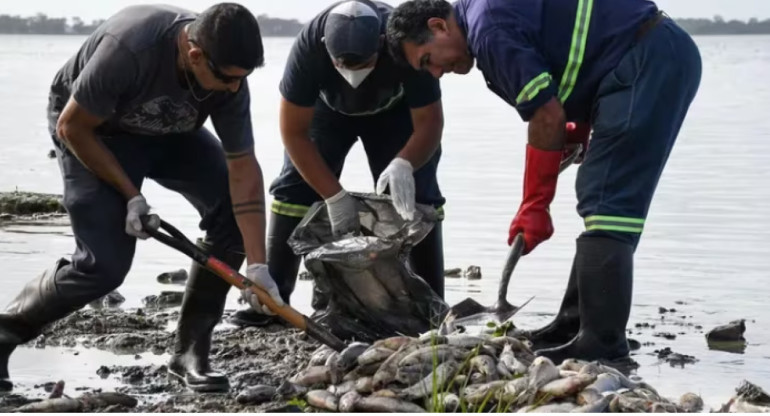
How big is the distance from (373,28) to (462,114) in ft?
55.9

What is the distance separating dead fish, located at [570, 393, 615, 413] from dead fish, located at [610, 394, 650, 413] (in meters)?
0.02

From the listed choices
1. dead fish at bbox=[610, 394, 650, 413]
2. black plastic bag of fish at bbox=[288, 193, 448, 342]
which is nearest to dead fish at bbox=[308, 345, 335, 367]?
black plastic bag of fish at bbox=[288, 193, 448, 342]

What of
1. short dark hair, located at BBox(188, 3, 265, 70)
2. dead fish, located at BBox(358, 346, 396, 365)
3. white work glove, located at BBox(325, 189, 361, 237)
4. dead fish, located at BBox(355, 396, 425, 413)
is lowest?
dead fish, located at BBox(355, 396, 425, 413)

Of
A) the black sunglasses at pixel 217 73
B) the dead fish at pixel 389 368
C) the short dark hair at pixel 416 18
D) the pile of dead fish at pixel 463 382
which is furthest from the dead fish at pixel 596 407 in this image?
the black sunglasses at pixel 217 73

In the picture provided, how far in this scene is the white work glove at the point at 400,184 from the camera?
7.64m

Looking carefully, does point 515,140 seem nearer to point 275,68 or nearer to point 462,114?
point 462,114

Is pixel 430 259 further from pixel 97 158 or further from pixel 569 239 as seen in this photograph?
pixel 569 239

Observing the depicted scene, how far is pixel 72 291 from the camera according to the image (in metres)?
6.63

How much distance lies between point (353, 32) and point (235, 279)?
1.39 m

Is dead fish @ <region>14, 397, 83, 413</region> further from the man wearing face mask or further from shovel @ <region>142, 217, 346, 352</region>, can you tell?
the man wearing face mask

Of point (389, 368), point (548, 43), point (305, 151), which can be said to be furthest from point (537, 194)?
point (305, 151)

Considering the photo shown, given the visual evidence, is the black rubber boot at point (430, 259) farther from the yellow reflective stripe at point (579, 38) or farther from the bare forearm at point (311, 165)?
the yellow reflective stripe at point (579, 38)

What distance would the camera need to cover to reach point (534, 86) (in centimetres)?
662

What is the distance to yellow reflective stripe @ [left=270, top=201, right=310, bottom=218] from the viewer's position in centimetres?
843
